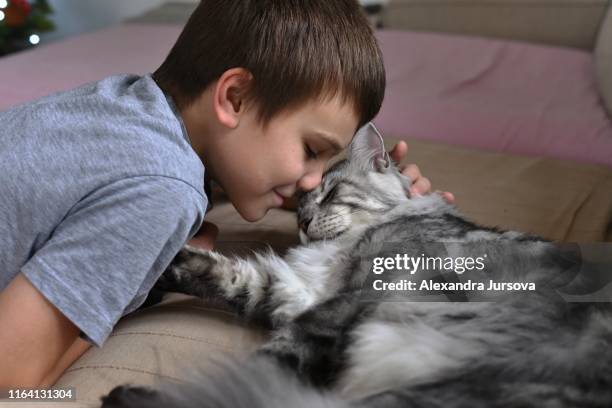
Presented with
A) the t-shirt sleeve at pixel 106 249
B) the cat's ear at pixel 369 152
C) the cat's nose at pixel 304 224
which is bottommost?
the cat's nose at pixel 304 224

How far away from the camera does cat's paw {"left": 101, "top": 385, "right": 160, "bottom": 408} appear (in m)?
0.85

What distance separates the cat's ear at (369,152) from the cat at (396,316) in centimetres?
4

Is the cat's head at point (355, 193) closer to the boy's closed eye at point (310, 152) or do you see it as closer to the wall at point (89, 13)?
the boy's closed eye at point (310, 152)

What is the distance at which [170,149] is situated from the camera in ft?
3.39

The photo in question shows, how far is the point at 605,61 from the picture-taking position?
2482mm

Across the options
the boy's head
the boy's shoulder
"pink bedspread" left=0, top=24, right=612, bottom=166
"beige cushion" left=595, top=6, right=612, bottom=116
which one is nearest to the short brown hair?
the boy's head

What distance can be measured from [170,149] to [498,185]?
1031 millimetres

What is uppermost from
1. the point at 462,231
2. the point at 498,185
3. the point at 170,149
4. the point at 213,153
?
the point at 170,149

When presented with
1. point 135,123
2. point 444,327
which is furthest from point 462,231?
point 135,123

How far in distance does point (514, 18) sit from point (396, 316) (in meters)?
2.52

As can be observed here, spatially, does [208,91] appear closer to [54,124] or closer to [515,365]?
[54,124]

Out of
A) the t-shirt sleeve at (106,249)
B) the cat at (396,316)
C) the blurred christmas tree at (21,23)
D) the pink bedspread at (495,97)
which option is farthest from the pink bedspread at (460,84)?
the t-shirt sleeve at (106,249)

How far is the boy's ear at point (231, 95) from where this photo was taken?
115cm

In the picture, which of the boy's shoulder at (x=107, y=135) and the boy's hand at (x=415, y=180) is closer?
the boy's shoulder at (x=107, y=135)
